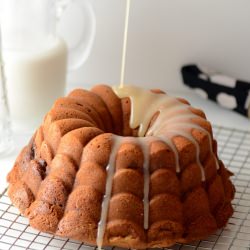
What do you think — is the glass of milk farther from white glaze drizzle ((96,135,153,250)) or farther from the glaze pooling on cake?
white glaze drizzle ((96,135,153,250))

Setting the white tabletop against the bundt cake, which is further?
the white tabletop

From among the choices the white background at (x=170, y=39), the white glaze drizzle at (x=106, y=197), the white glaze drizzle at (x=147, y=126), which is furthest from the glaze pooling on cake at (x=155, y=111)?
the white background at (x=170, y=39)

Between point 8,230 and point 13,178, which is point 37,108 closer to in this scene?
point 13,178

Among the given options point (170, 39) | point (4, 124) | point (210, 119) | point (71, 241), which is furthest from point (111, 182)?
point (170, 39)

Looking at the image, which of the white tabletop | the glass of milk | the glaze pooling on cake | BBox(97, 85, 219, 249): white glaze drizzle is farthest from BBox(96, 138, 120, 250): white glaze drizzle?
the glass of milk

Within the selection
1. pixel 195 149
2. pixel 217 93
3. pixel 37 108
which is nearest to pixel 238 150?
pixel 217 93

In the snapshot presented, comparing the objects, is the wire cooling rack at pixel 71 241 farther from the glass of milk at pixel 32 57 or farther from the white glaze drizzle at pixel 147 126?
the glass of milk at pixel 32 57

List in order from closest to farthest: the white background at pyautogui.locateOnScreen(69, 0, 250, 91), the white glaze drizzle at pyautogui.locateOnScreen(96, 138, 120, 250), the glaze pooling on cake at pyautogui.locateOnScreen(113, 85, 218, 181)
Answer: the white glaze drizzle at pyautogui.locateOnScreen(96, 138, 120, 250) → the glaze pooling on cake at pyautogui.locateOnScreen(113, 85, 218, 181) → the white background at pyautogui.locateOnScreen(69, 0, 250, 91)
